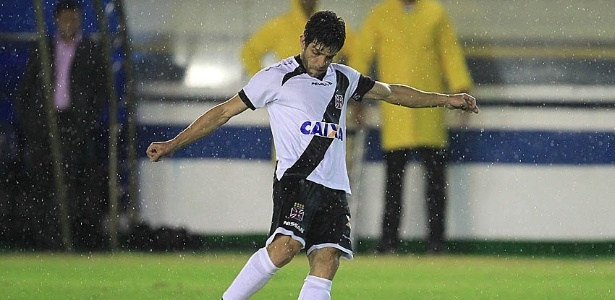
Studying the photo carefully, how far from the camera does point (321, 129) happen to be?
Result: 534 cm

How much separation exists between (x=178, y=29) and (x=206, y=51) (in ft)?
0.85

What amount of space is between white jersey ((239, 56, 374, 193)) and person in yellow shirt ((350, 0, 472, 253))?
4.21 m

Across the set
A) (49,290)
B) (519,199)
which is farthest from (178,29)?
(49,290)

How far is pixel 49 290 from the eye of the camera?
7.16 metres

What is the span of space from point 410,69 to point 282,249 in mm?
4644

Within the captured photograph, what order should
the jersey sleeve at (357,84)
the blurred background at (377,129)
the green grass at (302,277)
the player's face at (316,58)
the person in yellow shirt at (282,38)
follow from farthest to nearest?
the blurred background at (377,129) → the person in yellow shirt at (282,38) → the green grass at (302,277) → the jersey sleeve at (357,84) → the player's face at (316,58)

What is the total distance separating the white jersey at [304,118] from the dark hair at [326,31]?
6.8 inches

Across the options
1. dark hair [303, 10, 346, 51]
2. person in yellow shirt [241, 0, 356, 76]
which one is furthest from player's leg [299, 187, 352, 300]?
person in yellow shirt [241, 0, 356, 76]

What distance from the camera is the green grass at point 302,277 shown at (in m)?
7.14

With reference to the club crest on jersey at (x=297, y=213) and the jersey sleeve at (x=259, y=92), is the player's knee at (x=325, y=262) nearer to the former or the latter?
the club crest on jersey at (x=297, y=213)

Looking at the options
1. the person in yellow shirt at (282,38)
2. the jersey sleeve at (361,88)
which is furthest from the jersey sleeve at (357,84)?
the person in yellow shirt at (282,38)

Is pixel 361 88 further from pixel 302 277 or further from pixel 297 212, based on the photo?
pixel 302 277

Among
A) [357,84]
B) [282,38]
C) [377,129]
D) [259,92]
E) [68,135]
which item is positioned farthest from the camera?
[377,129]

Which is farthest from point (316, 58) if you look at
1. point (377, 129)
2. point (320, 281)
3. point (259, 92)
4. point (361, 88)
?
point (377, 129)
